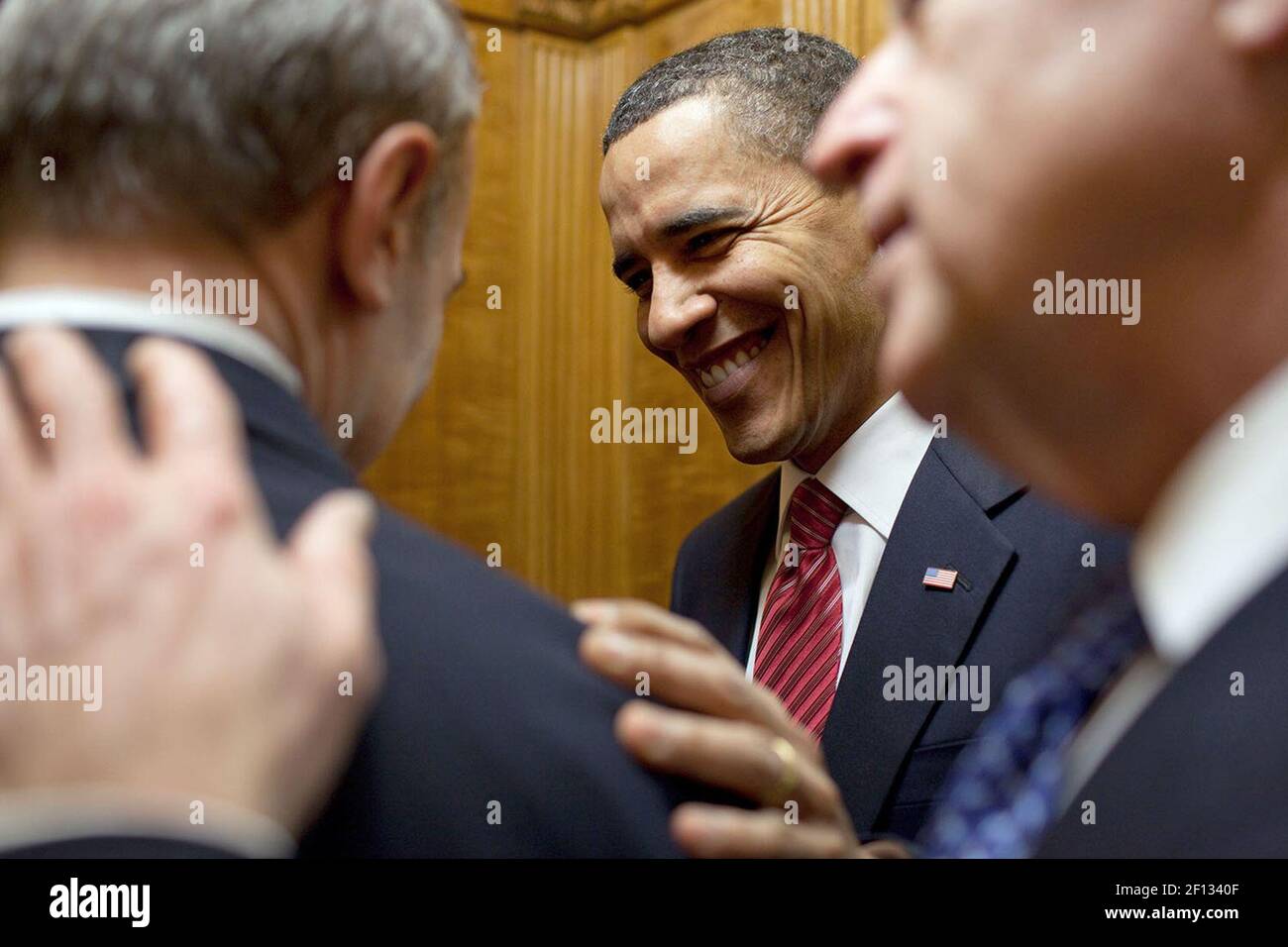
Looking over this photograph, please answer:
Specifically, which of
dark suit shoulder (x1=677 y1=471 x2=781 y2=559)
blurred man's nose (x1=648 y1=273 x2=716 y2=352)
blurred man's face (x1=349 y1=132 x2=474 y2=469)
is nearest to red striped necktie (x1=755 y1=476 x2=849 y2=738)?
dark suit shoulder (x1=677 y1=471 x2=781 y2=559)

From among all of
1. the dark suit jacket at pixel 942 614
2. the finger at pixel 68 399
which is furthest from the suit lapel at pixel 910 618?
the finger at pixel 68 399

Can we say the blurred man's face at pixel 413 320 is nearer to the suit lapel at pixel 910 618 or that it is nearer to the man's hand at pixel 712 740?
the man's hand at pixel 712 740

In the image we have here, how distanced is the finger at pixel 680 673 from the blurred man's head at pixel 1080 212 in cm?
23

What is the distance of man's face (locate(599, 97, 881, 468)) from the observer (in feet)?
6.25

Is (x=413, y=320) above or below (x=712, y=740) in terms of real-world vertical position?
above

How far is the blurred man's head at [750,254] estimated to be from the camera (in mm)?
1909

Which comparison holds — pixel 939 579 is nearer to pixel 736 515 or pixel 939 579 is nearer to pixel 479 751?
pixel 736 515

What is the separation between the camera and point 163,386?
0.67m

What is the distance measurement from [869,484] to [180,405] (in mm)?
1343

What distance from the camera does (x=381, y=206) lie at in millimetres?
816

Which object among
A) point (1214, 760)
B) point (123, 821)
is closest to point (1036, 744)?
point (1214, 760)

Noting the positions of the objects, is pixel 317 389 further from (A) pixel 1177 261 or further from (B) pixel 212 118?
(A) pixel 1177 261
